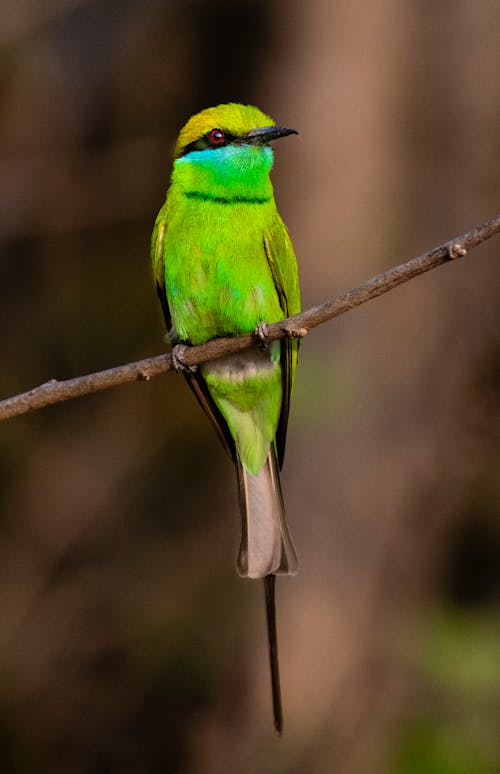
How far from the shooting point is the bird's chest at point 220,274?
243 centimetres

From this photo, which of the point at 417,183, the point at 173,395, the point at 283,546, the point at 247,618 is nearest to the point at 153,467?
the point at 173,395

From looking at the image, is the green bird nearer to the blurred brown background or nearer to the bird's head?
the bird's head

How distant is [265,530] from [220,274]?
2.02 feet

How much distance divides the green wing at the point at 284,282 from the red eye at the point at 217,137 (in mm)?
221

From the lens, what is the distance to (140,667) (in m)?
4.07

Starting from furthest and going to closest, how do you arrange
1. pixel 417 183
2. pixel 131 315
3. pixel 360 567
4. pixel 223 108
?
pixel 131 315, pixel 417 183, pixel 360 567, pixel 223 108

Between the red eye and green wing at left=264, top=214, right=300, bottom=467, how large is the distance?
221 mm

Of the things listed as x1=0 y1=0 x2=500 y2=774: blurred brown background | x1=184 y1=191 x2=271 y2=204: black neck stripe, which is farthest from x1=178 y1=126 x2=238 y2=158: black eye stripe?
x1=0 y1=0 x2=500 y2=774: blurred brown background

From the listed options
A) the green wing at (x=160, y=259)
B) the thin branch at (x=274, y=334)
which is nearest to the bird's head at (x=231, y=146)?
the green wing at (x=160, y=259)

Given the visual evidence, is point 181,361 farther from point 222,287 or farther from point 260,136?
point 260,136

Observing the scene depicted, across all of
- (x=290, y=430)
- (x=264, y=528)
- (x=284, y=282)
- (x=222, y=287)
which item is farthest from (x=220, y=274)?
(x=290, y=430)

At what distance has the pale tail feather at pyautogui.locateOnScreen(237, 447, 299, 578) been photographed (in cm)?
250

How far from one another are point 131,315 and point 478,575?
1698 mm

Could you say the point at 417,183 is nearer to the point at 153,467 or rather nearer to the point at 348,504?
the point at 348,504
